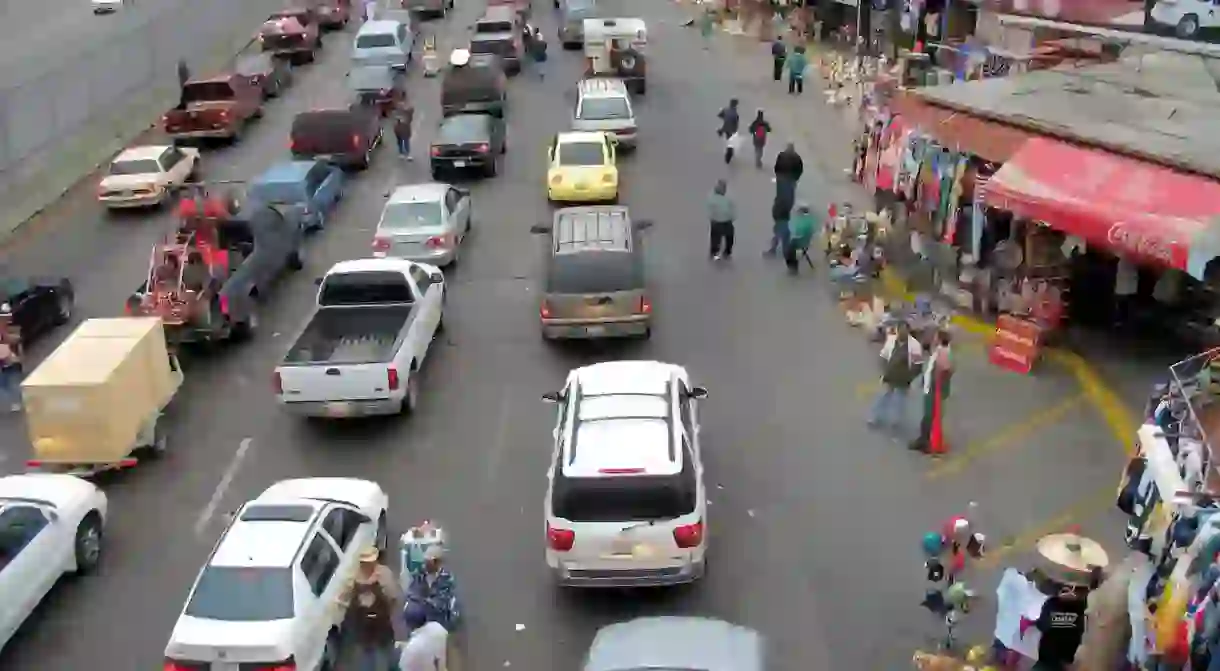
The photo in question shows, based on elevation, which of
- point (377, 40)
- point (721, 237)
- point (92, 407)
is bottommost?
point (721, 237)

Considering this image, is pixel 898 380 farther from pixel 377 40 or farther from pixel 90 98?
pixel 377 40

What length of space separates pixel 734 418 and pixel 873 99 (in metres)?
13.4

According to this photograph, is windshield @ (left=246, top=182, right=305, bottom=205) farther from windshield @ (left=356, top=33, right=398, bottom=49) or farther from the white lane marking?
windshield @ (left=356, top=33, right=398, bottom=49)

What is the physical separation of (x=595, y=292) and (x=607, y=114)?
1345 centimetres

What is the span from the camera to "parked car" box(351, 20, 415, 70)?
132ft

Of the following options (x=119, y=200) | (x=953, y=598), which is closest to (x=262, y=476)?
(x=953, y=598)

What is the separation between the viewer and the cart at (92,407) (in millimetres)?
15211

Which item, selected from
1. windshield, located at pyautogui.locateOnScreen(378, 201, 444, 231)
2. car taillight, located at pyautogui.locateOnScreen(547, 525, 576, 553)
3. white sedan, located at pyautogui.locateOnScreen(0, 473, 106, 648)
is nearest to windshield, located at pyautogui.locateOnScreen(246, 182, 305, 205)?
windshield, located at pyautogui.locateOnScreen(378, 201, 444, 231)

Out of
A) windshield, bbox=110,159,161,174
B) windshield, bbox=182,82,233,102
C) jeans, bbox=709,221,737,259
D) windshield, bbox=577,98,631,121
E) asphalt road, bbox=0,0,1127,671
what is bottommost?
asphalt road, bbox=0,0,1127,671

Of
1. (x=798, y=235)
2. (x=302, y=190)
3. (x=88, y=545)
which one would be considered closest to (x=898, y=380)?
(x=798, y=235)

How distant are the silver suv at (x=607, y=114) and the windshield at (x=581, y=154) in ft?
11.4

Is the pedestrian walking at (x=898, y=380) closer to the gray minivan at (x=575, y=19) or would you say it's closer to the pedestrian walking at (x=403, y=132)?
the pedestrian walking at (x=403, y=132)

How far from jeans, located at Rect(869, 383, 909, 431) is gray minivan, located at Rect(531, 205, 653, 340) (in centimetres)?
392

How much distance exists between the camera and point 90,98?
3272 centimetres
